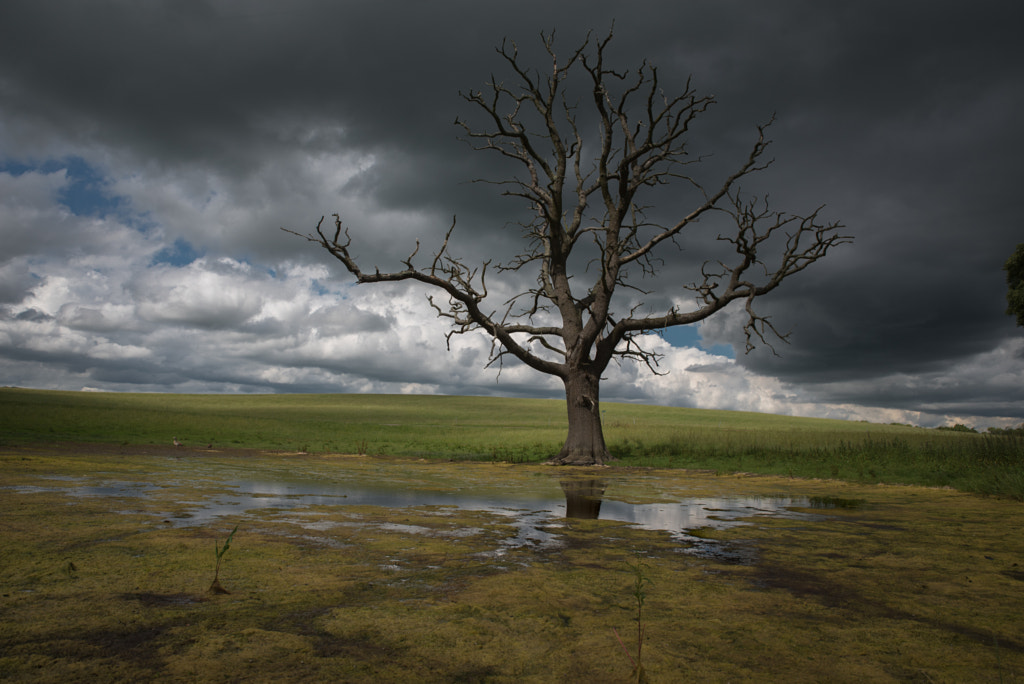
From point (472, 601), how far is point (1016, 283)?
3420cm

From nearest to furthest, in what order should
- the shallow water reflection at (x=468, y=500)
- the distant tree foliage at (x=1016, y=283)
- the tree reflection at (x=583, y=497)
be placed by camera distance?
the shallow water reflection at (x=468, y=500)
the tree reflection at (x=583, y=497)
the distant tree foliage at (x=1016, y=283)

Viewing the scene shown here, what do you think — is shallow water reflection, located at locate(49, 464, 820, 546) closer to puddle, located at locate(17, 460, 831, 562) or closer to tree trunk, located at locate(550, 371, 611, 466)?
puddle, located at locate(17, 460, 831, 562)

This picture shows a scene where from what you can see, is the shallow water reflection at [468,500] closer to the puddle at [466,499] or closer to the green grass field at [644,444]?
the puddle at [466,499]

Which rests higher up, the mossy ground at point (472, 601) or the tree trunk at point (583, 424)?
the tree trunk at point (583, 424)

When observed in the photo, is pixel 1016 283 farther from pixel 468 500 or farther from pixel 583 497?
pixel 468 500

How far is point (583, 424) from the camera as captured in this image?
19.0 meters

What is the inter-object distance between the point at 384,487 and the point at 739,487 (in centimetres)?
771

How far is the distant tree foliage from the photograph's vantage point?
86.4 feet

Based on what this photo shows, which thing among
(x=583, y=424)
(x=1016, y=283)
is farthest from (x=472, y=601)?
(x=1016, y=283)

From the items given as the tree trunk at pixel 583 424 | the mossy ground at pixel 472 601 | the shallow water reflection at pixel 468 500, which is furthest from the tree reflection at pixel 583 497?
the tree trunk at pixel 583 424

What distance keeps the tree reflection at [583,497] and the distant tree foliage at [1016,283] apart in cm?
2420

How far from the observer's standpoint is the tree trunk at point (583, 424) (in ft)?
61.5

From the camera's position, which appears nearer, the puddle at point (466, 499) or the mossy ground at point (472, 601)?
the mossy ground at point (472, 601)

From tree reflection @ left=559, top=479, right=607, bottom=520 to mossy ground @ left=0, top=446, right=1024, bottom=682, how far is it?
1.16 m
